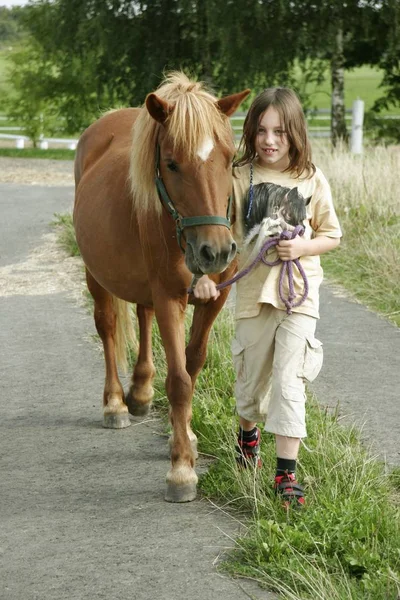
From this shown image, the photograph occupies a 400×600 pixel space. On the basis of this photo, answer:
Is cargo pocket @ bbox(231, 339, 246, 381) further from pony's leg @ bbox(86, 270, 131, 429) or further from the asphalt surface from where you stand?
pony's leg @ bbox(86, 270, 131, 429)

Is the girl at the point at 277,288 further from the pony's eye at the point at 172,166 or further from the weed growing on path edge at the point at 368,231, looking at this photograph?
the weed growing on path edge at the point at 368,231

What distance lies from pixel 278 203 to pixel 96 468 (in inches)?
65.7

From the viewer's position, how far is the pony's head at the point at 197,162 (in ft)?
13.0

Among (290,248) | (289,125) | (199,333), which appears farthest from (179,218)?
(199,333)

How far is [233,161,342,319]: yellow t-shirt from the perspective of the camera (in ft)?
13.6

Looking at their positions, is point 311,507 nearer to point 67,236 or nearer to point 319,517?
point 319,517

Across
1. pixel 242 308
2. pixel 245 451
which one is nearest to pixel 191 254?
pixel 242 308

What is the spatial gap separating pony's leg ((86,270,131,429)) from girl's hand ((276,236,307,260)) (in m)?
1.83

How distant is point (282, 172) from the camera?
423 cm

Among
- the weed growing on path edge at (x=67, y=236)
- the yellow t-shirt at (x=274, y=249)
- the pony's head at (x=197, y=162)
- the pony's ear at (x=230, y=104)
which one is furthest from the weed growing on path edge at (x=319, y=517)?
the weed growing on path edge at (x=67, y=236)

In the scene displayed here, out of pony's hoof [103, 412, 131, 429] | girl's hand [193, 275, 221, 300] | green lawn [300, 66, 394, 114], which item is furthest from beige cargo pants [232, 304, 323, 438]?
green lawn [300, 66, 394, 114]

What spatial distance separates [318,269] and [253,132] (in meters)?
0.64

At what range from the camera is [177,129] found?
13.5ft

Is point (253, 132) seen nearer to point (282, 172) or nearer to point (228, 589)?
point (282, 172)
